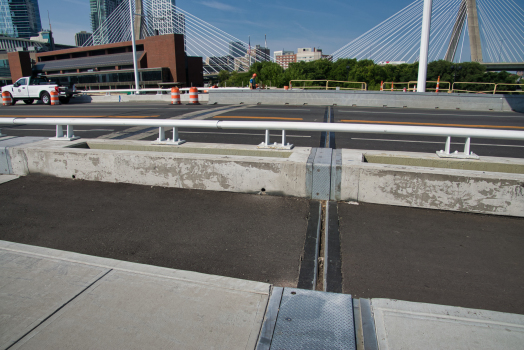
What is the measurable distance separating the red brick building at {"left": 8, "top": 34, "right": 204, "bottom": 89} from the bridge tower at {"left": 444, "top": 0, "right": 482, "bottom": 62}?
55.5 m

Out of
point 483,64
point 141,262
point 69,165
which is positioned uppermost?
point 483,64

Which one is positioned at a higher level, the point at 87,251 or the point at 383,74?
the point at 383,74

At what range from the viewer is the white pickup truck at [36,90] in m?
25.6

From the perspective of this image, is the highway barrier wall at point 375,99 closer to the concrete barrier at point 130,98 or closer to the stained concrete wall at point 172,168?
the concrete barrier at point 130,98

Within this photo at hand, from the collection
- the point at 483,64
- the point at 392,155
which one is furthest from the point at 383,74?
the point at 392,155

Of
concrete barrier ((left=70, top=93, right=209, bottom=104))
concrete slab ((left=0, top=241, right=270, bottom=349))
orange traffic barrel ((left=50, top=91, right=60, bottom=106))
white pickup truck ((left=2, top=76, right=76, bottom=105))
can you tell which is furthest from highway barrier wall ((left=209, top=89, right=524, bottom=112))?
concrete slab ((left=0, top=241, right=270, bottom=349))

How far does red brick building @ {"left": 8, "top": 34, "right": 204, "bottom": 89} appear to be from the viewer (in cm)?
7969

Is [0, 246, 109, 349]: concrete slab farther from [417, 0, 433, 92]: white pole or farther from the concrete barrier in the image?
the concrete barrier

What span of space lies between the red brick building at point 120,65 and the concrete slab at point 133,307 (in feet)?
243

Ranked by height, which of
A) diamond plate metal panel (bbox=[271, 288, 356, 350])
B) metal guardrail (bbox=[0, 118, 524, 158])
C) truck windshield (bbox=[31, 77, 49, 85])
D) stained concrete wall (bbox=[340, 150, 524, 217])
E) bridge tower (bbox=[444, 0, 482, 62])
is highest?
bridge tower (bbox=[444, 0, 482, 62])

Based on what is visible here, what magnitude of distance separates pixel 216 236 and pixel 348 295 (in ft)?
5.79

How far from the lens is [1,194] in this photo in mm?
5453

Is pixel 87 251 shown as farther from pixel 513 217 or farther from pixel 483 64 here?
pixel 483 64

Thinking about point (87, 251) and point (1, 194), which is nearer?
point (87, 251)
